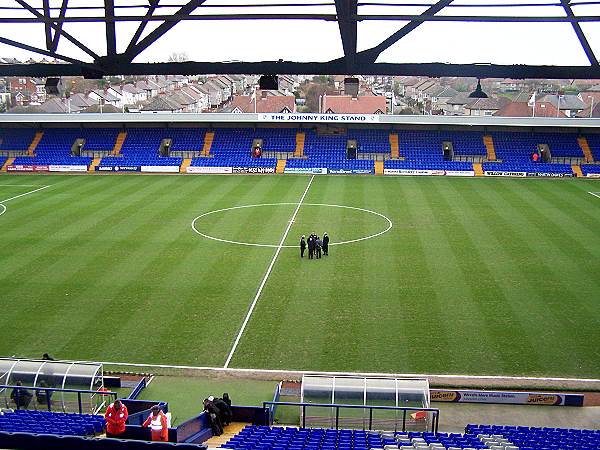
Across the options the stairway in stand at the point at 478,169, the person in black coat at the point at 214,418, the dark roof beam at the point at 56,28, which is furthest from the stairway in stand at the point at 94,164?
the dark roof beam at the point at 56,28

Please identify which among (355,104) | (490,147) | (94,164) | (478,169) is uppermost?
(355,104)

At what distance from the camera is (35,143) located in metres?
55.9

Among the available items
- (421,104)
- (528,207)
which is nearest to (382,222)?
(528,207)

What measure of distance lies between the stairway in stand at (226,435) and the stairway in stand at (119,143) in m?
44.5

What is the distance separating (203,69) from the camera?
9172mm

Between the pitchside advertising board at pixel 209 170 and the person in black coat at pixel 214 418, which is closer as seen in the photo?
the person in black coat at pixel 214 418

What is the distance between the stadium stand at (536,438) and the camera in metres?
10.4

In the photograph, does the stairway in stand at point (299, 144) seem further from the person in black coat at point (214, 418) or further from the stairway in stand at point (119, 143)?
the person in black coat at point (214, 418)

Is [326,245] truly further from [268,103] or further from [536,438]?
[268,103]

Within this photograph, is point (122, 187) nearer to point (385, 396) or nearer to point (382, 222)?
point (382, 222)

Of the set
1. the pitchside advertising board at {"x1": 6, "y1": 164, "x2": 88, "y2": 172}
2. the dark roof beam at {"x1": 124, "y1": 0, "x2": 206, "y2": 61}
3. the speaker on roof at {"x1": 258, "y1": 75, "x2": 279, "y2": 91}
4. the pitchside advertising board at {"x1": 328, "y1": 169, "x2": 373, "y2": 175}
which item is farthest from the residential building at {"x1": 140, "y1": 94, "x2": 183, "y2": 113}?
the dark roof beam at {"x1": 124, "y1": 0, "x2": 206, "y2": 61}

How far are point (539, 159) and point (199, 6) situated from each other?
48.6 metres

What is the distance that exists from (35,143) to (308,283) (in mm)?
42345

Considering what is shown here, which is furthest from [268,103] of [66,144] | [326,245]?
[326,245]
